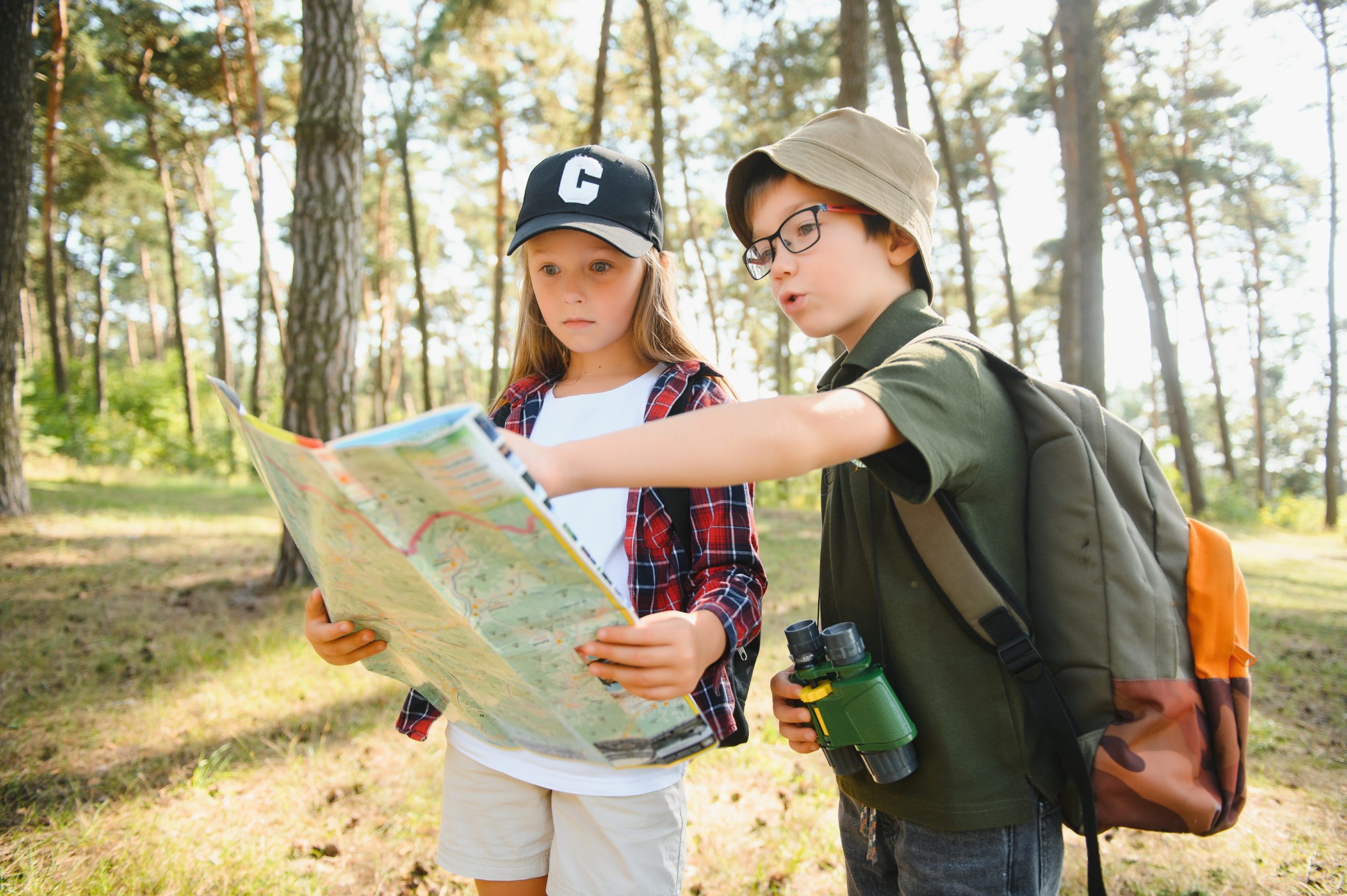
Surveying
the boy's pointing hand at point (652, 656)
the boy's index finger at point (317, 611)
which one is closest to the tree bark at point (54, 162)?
the boy's index finger at point (317, 611)

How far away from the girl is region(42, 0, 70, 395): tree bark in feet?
55.9

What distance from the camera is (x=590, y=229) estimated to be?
136 cm

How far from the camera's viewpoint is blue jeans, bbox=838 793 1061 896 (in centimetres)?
121

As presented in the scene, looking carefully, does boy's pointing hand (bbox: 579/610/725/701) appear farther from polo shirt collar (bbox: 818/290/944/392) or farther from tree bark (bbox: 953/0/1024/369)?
tree bark (bbox: 953/0/1024/369)

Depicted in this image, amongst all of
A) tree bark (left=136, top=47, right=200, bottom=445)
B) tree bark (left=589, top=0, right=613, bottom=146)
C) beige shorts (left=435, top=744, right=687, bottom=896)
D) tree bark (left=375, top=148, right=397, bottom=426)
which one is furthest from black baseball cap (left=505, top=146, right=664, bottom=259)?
tree bark (left=136, top=47, right=200, bottom=445)

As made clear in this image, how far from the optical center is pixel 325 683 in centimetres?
396

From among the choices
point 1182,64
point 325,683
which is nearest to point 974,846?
point 325,683

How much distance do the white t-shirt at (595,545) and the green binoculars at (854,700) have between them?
13.6 inches

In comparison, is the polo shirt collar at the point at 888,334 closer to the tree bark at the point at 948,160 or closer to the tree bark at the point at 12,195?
the tree bark at the point at 12,195

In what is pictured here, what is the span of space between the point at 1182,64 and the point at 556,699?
838 inches

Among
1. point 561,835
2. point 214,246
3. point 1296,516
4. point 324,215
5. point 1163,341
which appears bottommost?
point 1296,516

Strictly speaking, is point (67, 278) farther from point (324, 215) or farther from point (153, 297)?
point (324, 215)

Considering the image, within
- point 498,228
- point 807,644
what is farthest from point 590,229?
point 498,228

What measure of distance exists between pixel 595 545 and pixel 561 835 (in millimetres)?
569
